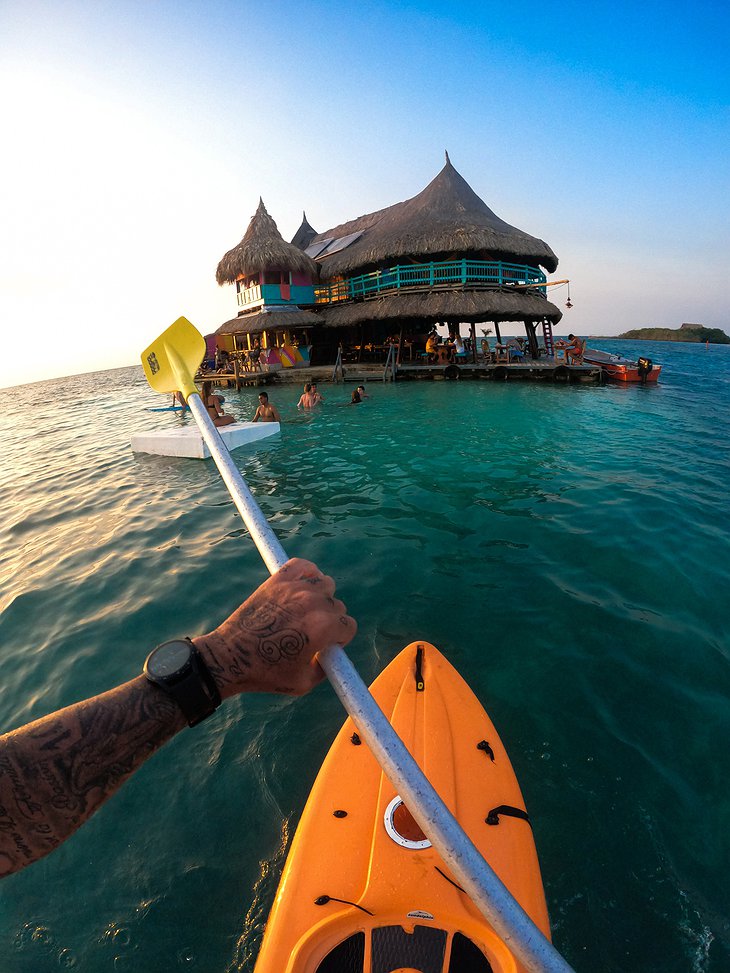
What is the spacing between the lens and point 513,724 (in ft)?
11.6

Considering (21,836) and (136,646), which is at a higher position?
(21,836)

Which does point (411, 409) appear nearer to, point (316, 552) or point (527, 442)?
point (527, 442)

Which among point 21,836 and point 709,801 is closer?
point 21,836

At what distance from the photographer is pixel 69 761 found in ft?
3.46

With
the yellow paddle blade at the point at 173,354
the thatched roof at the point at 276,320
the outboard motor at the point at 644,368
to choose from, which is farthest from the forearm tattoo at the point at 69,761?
the thatched roof at the point at 276,320

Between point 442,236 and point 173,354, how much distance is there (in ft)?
84.3

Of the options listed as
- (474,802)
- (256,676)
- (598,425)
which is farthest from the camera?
(598,425)

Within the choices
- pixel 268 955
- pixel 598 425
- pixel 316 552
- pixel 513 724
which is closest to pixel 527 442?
pixel 598 425

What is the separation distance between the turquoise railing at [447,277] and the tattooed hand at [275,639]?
2599 centimetres

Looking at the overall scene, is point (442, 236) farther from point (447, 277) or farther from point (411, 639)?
point (411, 639)

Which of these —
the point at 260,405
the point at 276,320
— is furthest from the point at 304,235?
the point at 260,405

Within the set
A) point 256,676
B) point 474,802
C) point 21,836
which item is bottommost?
point 474,802

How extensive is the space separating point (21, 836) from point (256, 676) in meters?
0.59

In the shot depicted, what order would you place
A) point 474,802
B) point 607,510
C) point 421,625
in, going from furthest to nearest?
point 607,510 < point 421,625 < point 474,802
